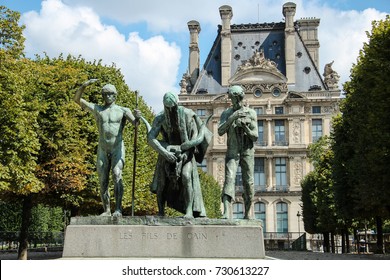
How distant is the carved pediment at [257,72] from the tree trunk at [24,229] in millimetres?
49615

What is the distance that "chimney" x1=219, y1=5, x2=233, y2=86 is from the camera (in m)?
80.2

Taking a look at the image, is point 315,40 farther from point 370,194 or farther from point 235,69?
point 370,194

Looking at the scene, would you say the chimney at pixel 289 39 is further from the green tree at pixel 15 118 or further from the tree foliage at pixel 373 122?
the green tree at pixel 15 118

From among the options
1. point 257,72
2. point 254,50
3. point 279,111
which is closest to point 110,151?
point 257,72

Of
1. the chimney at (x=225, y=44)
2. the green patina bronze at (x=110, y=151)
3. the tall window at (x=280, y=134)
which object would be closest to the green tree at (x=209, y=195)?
the tall window at (x=280, y=134)

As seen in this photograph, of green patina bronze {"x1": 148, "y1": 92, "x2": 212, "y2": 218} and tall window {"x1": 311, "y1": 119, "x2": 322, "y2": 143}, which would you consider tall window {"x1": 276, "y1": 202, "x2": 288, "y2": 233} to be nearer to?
tall window {"x1": 311, "y1": 119, "x2": 322, "y2": 143}

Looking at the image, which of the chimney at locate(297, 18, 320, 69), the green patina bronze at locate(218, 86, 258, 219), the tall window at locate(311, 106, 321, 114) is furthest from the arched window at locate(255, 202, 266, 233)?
the green patina bronze at locate(218, 86, 258, 219)

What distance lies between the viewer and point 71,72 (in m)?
30.2

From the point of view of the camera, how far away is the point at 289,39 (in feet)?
265

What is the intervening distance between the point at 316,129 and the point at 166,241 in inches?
2701

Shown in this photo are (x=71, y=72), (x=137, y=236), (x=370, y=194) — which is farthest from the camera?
(x=71, y=72)
